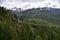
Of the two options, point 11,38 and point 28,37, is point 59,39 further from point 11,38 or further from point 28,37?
point 11,38

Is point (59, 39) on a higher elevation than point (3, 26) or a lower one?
lower

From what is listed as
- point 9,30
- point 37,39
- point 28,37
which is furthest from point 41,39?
point 9,30

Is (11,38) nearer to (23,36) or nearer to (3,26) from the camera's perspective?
(3,26)

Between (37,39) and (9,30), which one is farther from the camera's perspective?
(37,39)

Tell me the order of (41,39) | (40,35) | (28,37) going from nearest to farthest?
(28,37) → (41,39) → (40,35)

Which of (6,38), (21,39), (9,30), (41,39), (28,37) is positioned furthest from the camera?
(41,39)

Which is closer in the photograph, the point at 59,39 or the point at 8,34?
the point at 8,34

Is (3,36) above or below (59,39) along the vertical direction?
above

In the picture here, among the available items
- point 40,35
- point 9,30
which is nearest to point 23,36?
point 9,30

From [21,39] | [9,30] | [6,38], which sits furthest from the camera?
[21,39]
